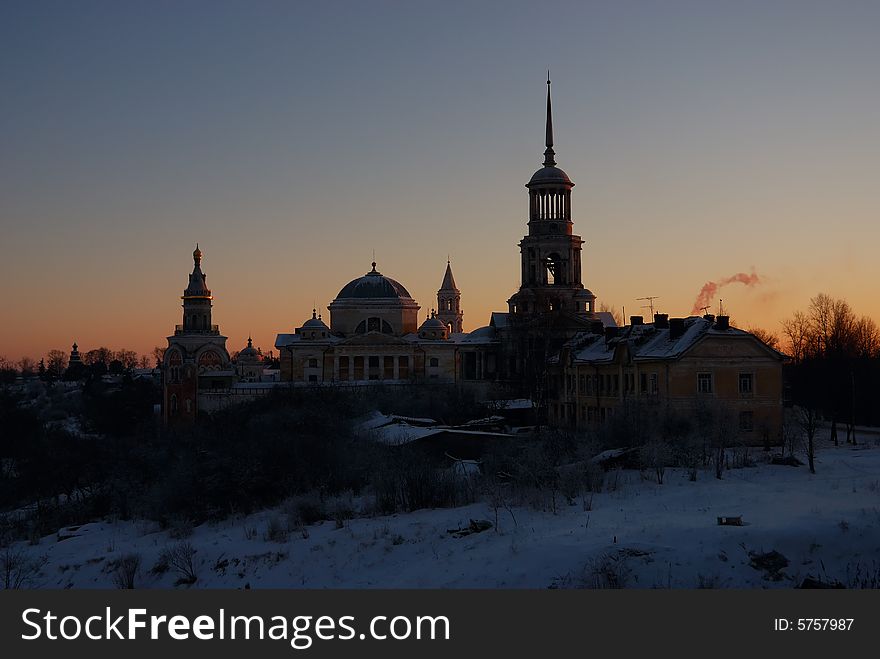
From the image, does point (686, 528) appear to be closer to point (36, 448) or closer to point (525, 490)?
point (525, 490)

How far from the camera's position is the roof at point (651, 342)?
38438mm

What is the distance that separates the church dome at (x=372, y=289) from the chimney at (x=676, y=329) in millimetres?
48461

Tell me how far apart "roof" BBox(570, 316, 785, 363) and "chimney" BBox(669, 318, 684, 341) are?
176 millimetres

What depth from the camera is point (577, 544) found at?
19.1 meters

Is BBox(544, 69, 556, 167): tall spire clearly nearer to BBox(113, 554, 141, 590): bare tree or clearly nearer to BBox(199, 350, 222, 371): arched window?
BBox(199, 350, 222, 371): arched window

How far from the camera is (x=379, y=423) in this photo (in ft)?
148

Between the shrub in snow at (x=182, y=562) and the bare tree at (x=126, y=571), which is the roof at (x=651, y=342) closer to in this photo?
the shrub in snow at (x=182, y=562)

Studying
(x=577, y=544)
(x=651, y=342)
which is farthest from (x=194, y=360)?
(x=577, y=544)

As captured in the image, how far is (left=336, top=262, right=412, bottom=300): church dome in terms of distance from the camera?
288 feet

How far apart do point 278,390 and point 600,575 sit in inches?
1868

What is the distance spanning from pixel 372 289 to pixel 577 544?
69804 mm

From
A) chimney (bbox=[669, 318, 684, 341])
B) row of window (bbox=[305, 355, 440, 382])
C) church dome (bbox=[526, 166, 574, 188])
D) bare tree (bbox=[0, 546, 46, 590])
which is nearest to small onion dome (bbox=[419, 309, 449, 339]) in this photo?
row of window (bbox=[305, 355, 440, 382])

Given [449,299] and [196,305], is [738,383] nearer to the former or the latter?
[196,305]

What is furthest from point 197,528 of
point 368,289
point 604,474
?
point 368,289
